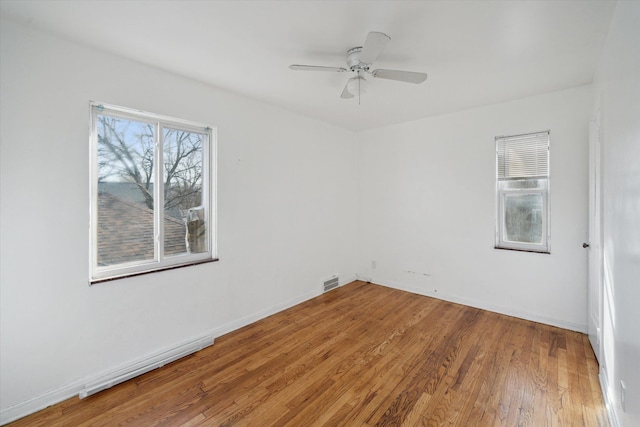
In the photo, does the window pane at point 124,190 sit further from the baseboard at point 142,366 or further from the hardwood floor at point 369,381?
the hardwood floor at point 369,381

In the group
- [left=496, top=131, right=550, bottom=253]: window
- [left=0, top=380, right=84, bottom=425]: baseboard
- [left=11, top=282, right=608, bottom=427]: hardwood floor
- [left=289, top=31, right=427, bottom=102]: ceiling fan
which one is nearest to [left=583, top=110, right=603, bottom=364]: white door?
[left=11, top=282, right=608, bottom=427]: hardwood floor

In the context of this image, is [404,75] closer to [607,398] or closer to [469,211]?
[469,211]

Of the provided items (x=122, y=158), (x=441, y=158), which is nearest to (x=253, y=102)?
(x=122, y=158)

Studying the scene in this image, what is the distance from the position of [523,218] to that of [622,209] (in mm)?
1996

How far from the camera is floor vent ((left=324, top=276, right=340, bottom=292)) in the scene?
4301 mm

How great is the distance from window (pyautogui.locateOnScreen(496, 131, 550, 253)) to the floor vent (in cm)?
230

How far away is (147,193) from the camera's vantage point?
2547mm

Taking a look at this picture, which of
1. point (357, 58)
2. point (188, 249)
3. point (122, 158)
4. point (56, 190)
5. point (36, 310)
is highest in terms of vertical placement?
point (357, 58)

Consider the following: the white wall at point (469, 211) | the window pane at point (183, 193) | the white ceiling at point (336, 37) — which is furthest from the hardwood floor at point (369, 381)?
the white ceiling at point (336, 37)

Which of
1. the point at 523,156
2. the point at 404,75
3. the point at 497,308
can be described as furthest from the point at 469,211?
the point at 404,75

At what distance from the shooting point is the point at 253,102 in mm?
3270

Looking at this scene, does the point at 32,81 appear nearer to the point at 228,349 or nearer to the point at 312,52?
the point at 312,52

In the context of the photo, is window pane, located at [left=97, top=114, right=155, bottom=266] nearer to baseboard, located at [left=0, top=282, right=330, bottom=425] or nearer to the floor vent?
baseboard, located at [left=0, top=282, right=330, bottom=425]

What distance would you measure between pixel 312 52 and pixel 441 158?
2.50 m
